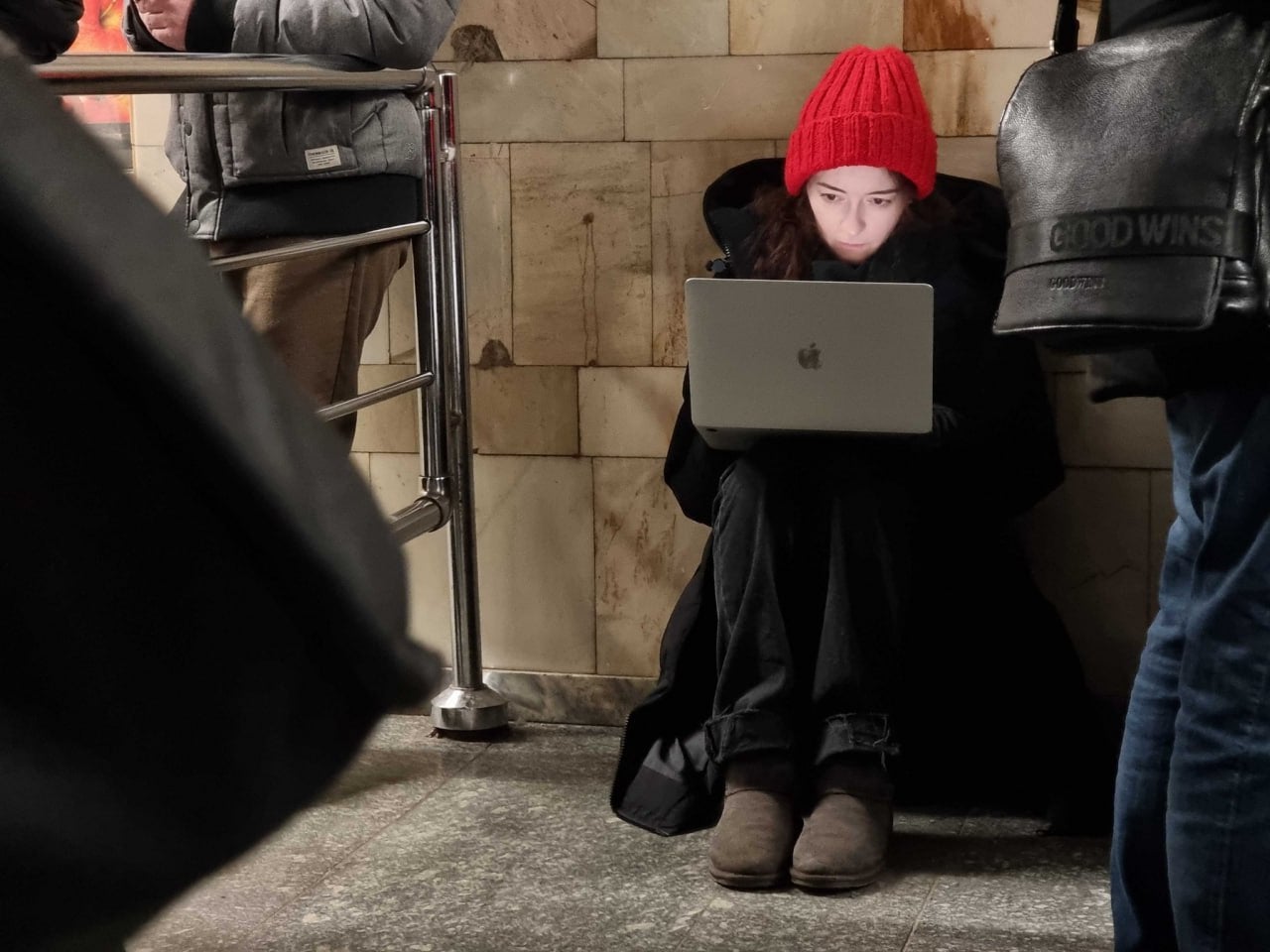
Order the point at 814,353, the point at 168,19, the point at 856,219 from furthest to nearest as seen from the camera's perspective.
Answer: the point at 856,219
the point at 168,19
the point at 814,353

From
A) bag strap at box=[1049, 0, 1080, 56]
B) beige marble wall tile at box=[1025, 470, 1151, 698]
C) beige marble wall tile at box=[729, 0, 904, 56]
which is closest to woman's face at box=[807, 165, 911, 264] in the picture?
beige marble wall tile at box=[729, 0, 904, 56]

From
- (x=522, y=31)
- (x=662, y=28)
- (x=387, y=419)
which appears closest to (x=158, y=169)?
(x=387, y=419)

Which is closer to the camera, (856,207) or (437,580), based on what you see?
(856,207)

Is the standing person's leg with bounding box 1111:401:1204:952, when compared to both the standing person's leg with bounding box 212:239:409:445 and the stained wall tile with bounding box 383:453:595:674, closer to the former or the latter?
the standing person's leg with bounding box 212:239:409:445

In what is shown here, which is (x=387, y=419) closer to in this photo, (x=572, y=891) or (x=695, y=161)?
(x=695, y=161)

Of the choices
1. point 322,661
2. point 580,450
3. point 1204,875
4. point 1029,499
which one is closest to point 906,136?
point 1029,499

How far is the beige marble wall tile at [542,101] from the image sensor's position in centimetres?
313

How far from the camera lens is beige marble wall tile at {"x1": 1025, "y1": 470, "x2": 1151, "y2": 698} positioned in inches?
118

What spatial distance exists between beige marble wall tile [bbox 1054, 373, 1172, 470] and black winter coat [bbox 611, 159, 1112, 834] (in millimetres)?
293

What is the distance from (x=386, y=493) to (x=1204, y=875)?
2.18m

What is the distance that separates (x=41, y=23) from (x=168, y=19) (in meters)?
0.94

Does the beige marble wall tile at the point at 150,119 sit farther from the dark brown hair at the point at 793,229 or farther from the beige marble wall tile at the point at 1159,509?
the beige marble wall tile at the point at 1159,509

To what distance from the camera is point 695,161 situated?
3.10m

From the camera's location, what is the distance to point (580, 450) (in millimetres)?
3248
